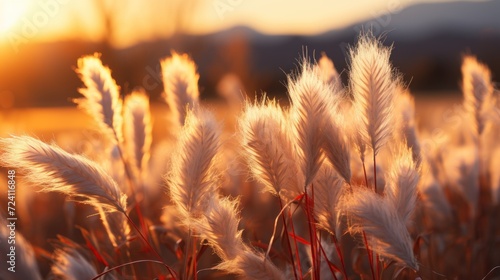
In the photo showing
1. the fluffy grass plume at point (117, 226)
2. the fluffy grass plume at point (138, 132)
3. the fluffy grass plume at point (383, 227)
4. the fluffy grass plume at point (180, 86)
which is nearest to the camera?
the fluffy grass plume at point (383, 227)

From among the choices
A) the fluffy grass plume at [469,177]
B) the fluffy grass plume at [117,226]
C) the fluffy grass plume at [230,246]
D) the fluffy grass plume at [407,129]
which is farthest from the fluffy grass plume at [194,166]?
the fluffy grass plume at [469,177]

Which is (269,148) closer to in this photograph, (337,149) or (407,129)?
(337,149)

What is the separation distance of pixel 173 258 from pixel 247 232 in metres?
0.49

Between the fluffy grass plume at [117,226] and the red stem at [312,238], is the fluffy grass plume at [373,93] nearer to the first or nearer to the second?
the red stem at [312,238]

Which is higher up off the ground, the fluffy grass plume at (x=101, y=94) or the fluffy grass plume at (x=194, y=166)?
the fluffy grass plume at (x=101, y=94)

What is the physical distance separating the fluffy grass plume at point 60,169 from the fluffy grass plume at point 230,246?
0.70 ft

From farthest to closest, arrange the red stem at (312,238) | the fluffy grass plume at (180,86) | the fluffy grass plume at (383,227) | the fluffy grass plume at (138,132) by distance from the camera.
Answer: the fluffy grass plume at (138,132), the fluffy grass plume at (180,86), the red stem at (312,238), the fluffy grass plume at (383,227)

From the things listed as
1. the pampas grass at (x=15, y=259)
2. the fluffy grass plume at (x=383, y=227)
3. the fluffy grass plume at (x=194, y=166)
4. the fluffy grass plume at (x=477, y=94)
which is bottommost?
the pampas grass at (x=15, y=259)

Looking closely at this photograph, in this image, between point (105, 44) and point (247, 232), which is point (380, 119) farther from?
point (105, 44)

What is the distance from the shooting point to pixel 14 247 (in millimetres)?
1682

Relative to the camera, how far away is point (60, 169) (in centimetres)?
148

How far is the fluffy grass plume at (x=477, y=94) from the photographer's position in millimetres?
2559

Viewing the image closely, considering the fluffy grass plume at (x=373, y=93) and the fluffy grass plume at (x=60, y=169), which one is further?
the fluffy grass plume at (x=373, y=93)

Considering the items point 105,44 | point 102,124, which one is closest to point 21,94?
point 105,44
